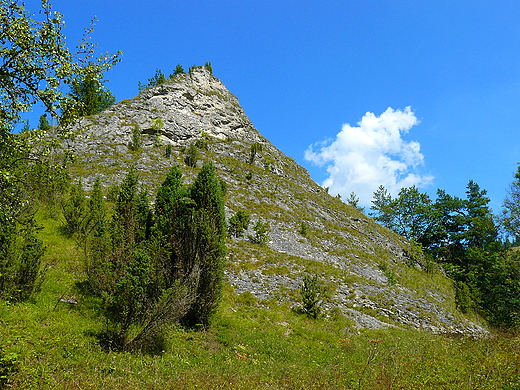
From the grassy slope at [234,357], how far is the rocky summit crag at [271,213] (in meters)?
4.02

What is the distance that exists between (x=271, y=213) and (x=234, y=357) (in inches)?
863

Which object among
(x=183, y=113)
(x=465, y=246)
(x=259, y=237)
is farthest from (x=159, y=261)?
(x=465, y=246)

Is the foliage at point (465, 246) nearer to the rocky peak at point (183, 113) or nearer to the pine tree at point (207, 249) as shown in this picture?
the pine tree at point (207, 249)

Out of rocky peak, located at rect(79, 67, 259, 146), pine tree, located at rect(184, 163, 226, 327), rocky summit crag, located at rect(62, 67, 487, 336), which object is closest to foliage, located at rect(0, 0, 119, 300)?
Result: rocky summit crag, located at rect(62, 67, 487, 336)

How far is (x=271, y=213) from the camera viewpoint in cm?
3053

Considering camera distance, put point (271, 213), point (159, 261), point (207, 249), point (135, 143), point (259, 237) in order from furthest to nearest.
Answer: point (135, 143), point (271, 213), point (259, 237), point (207, 249), point (159, 261)

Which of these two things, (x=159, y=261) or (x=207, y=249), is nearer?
(x=159, y=261)

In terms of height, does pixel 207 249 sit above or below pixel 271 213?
below

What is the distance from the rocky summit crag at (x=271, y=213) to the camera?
17.5m

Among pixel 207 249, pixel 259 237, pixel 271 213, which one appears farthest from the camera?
pixel 271 213

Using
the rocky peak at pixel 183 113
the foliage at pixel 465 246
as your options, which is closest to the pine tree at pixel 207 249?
the foliage at pixel 465 246

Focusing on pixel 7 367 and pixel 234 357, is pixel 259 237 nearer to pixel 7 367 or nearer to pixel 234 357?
pixel 234 357

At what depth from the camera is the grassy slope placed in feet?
21.1

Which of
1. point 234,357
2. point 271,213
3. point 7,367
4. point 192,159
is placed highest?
point 192,159
